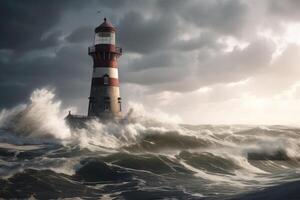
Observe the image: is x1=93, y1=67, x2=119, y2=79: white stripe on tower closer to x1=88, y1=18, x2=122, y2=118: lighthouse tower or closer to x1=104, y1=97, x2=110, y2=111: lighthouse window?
x1=88, y1=18, x2=122, y2=118: lighthouse tower

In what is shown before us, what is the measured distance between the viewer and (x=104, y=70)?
27969mm

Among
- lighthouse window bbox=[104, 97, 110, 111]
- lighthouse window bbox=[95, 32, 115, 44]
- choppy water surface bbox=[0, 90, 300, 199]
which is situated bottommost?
choppy water surface bbox=[0, 90, 300, 199]

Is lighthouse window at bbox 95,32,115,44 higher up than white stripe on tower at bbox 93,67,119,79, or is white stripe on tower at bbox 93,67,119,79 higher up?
lighthouse window at bbox 95,32,115,44

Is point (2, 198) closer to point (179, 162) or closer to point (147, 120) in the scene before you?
point (179, 162)

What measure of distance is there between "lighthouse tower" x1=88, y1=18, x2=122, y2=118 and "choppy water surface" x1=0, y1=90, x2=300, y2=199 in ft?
3.07

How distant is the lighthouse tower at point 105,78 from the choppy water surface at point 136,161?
935 mm

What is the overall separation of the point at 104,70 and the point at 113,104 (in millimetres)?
2179

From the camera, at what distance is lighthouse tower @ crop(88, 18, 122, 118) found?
2772 centimetres

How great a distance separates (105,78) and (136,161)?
9.37 meters

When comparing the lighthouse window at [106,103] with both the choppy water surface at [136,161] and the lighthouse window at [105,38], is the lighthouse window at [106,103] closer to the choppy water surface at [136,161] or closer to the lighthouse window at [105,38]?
the choppy water surface at [136,161]

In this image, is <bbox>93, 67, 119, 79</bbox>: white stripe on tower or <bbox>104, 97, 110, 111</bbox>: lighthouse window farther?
<bbox>93, 67, 119, 79</bbox>: white stripe on tower

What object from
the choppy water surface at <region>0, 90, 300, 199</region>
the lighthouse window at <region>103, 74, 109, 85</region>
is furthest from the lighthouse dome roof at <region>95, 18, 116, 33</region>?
the choppy water surface at <region>0, 90, 300, 199</region>

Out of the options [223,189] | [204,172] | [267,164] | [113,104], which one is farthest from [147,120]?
[223,189]

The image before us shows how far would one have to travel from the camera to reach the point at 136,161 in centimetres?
1972
